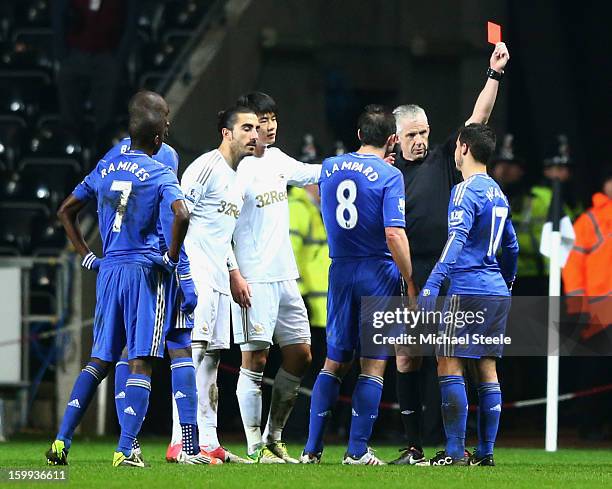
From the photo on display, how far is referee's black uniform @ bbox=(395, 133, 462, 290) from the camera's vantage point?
35.8 feet

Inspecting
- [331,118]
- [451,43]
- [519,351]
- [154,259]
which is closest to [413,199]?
[154,259]

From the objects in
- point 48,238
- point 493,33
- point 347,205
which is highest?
point 493,33

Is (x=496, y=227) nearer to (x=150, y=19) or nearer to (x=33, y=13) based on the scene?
(x=150, y=19)

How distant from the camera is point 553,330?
13.3 metres

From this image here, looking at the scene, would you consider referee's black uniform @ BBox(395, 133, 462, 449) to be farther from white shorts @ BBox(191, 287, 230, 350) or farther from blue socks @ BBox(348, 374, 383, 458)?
white shorts @ BBox(191, 287, 230, 350)

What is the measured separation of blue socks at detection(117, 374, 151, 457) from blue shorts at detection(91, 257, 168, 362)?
0.14 m

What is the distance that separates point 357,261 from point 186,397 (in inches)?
51.3

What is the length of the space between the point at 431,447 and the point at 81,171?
5.21 metres

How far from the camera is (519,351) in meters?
14.5

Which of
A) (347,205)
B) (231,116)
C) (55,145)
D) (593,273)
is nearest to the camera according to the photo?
(347,205)

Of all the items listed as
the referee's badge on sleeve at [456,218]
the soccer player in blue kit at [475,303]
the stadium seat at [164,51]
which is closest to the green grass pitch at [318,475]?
the soccer player in blue kit at [475,303]

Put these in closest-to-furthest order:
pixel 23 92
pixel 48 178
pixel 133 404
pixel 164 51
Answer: pixel 133 404
pixel 48 178
pixel 23 92
pixel 164 51

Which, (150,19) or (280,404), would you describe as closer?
(280,404)

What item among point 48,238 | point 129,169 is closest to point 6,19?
point 48,238
